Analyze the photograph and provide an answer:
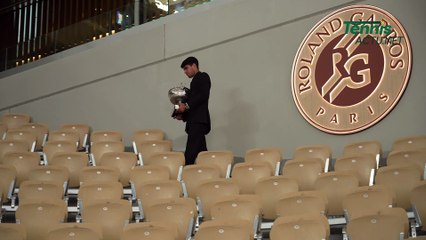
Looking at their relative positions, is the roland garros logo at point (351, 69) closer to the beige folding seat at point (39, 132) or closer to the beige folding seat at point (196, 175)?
the beige folding seat at point (196, 175)

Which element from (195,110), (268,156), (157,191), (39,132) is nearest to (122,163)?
(195,110)

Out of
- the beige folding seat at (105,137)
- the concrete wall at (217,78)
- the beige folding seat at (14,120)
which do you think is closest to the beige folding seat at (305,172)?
the concrete wall at (217,78)

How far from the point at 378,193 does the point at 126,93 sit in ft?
20.4

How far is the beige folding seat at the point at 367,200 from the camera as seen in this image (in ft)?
23.0

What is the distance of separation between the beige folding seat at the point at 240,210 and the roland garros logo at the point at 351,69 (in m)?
3.21

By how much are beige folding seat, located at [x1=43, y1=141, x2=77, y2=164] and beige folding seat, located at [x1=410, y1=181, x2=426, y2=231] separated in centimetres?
500

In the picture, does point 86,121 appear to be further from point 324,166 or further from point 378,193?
point 378,193

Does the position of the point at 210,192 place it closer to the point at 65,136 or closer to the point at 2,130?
the point at 65,136

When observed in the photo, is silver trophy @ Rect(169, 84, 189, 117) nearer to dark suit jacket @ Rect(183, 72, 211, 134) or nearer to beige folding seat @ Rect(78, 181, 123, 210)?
dark suit jacket @ Rect(183, 72, 211, 134)

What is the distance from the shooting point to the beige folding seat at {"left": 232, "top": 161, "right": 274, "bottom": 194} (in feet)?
28.0

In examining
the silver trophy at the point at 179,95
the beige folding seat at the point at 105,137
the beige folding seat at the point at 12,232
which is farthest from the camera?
the beige folding seat at the point at 105,137

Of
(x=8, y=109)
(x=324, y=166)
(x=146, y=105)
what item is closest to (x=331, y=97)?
(x=324, y=166)

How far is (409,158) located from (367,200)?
141 centimetres

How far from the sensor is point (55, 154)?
9.80 meters
